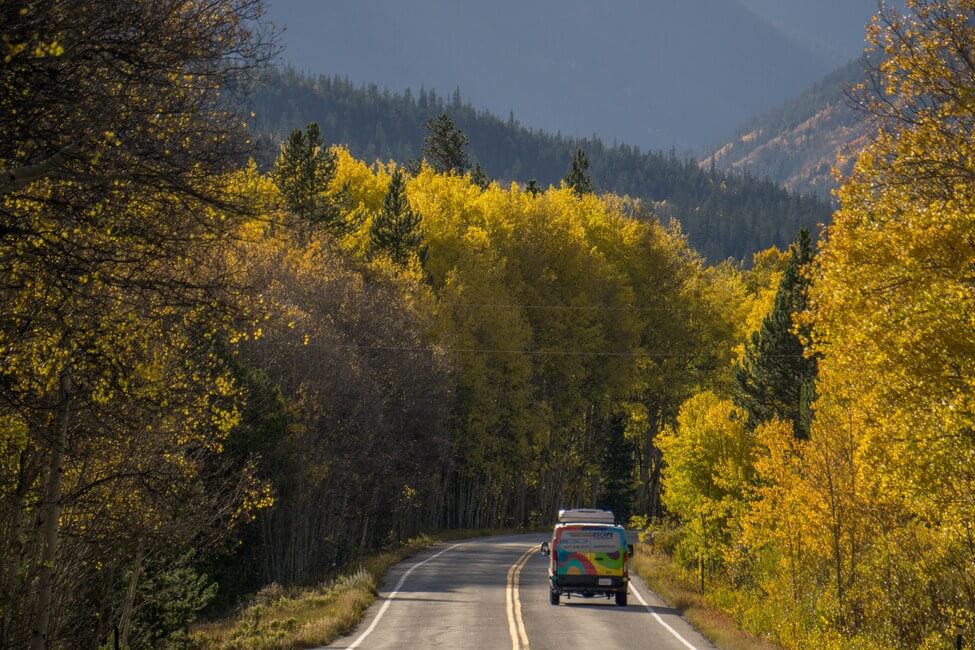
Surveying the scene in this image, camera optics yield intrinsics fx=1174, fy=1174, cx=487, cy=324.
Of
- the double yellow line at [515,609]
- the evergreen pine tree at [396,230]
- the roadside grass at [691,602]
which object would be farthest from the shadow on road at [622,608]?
the evergreen pine tree at [396,230]

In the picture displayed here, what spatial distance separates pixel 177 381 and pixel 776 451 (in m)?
20.2

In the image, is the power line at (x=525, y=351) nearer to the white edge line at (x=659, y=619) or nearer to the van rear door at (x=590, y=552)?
the white edge line at (x=659, y=619)

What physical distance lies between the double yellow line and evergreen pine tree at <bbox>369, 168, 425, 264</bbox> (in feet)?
78.4

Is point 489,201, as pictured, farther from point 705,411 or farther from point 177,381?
point 177,381

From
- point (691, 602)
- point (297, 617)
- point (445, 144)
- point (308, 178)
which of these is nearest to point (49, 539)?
point (297, 617)

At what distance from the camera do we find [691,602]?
1248 inches

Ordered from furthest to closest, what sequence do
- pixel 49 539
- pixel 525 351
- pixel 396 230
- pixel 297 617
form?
pixel 396 230 → pixel 525 351 → pixel 297 617 → pixel 49 539

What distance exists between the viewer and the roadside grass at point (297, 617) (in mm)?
22781

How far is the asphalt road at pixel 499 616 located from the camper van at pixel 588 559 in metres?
0.57

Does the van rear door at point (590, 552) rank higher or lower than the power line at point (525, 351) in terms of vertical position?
lower

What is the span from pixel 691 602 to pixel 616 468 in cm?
4450

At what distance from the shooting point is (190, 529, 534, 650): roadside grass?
22781 millimetres

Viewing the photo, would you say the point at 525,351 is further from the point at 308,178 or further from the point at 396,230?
the point at 308,178

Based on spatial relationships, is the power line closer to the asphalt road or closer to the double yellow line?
the asphalt road
